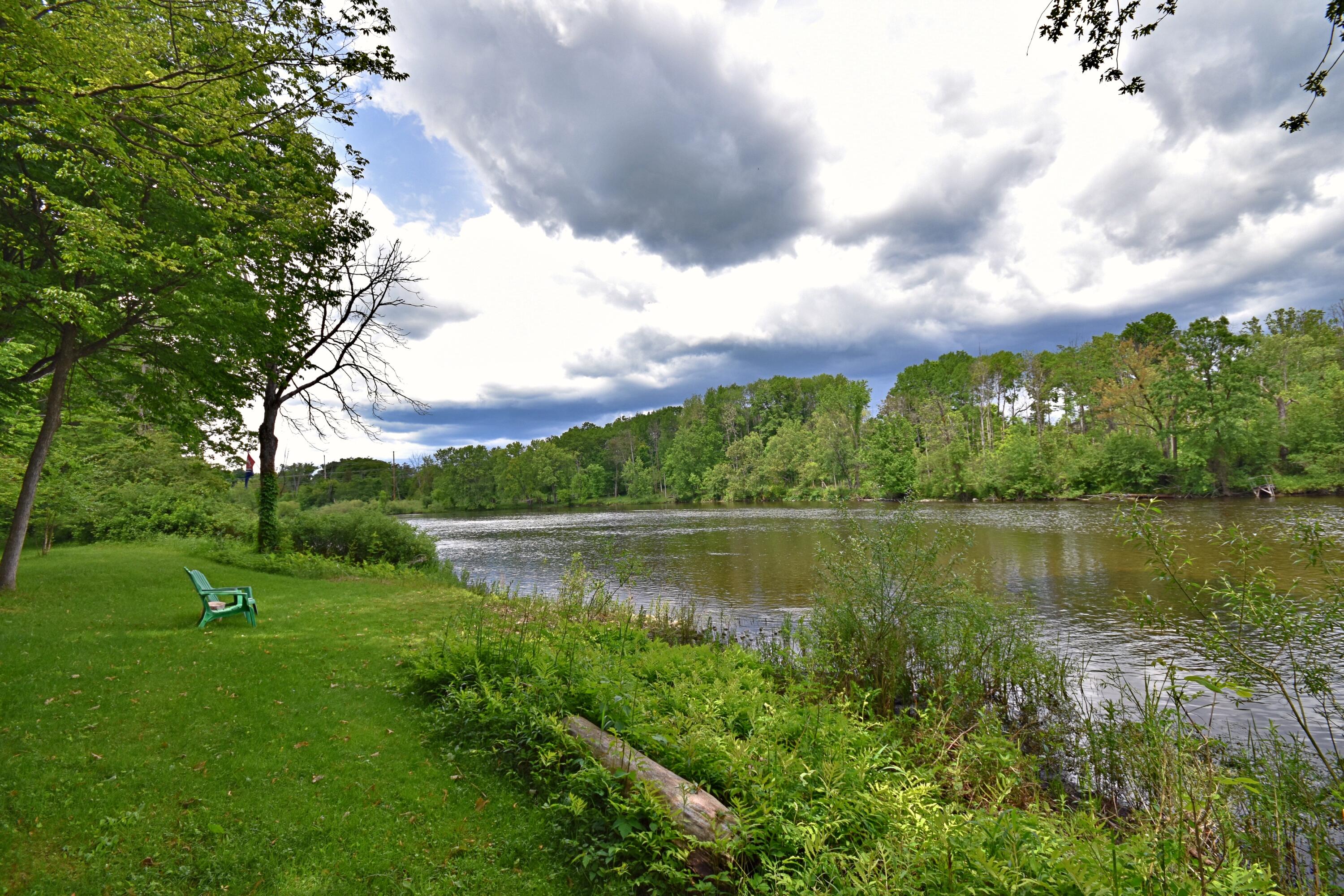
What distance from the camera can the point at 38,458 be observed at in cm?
992

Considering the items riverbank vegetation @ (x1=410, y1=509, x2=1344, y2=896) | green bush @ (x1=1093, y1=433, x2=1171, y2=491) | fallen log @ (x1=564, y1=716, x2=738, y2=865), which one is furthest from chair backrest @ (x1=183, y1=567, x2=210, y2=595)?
green bush @ (x1=1093, y1=433, x2=1171, y2=491)

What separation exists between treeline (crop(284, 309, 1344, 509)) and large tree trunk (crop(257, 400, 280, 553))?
17.1 m

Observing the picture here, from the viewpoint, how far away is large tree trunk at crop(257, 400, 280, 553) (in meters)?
16.9

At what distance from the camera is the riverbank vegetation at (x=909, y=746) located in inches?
118

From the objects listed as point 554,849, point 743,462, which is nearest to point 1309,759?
point 554,849

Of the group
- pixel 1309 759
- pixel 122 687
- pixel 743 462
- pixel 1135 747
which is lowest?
pixel 1309 759

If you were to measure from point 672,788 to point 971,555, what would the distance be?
19.4m

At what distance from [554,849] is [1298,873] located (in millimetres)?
5324

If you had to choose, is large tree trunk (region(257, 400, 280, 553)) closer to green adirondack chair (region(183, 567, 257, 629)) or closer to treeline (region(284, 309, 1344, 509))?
green adirondack chair (region(183, 567, 257, 629))

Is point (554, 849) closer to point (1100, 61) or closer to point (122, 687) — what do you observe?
point (122, 687)

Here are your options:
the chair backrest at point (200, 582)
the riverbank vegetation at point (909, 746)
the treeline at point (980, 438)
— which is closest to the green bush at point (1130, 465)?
the treeline at point (980, 438)

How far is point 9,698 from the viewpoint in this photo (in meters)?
5.39

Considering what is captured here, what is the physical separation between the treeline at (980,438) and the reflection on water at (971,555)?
490 centimetres

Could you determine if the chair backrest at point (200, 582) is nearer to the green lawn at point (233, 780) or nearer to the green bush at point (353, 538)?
the green lawn at point (233, 780)
